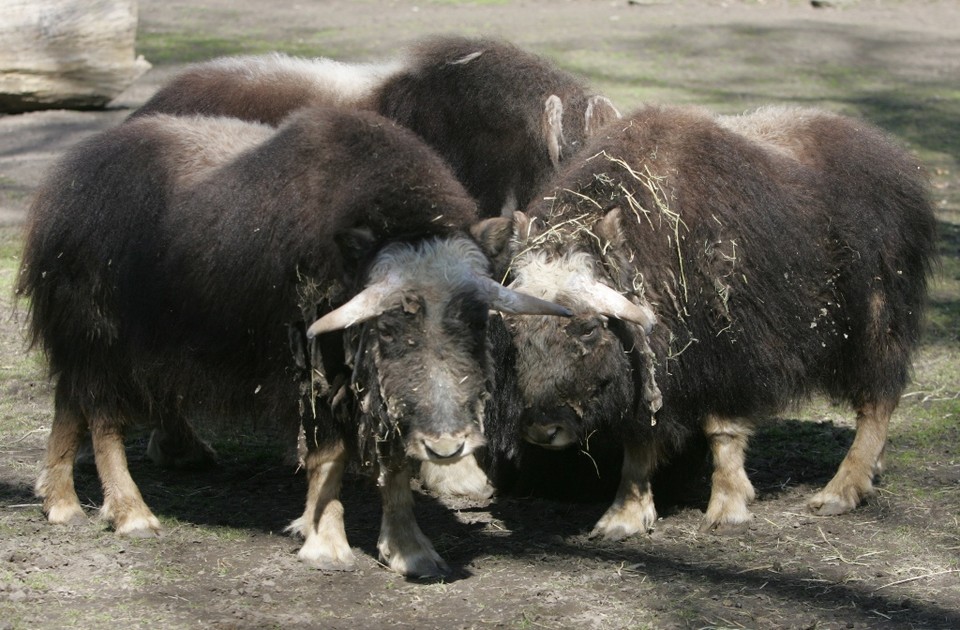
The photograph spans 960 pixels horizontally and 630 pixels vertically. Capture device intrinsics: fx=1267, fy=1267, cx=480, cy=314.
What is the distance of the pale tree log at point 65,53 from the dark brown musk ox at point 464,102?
15.9 ft

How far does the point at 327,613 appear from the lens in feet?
15.5

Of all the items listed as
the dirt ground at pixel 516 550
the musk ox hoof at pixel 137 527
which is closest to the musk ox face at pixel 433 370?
the dirt ground at pixel 516 550

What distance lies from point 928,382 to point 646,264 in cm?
305

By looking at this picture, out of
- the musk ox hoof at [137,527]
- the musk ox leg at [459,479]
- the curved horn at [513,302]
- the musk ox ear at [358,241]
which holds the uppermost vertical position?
the musk ox ear at [358,241]

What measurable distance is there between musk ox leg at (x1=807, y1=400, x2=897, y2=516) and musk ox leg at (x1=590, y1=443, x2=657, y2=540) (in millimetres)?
848

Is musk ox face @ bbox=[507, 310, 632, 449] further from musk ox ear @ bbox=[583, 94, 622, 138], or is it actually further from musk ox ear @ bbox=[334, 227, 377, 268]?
musk ox ear @ bbox=[583, 94, 622, 138]

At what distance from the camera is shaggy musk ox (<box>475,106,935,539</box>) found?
17.4 ft

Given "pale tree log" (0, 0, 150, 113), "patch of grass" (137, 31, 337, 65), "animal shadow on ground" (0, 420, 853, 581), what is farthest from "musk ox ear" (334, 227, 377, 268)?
"patch of grass" (137, 31, 337, 65)

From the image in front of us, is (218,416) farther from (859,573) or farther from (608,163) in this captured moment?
(859,573)

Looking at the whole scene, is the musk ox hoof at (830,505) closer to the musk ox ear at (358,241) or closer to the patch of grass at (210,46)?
the musk ox ear at (358,241)

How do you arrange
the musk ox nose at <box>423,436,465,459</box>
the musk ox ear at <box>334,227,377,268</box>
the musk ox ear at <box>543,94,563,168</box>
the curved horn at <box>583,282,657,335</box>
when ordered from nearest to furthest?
the musk ox nose at <box>423,436,465,459</box> → the musk ox ear at <box>334,227,377,268</box> → the curved horn at <box>583,282,657,335</box> → the musk ox ear at <box>543,94,563,168</box>

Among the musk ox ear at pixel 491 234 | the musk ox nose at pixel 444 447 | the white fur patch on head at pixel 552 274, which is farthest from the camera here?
the white fur patch on head at pixel 552 274

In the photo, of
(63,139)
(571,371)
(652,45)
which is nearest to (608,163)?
(571,371)

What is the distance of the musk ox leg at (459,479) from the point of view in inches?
251
